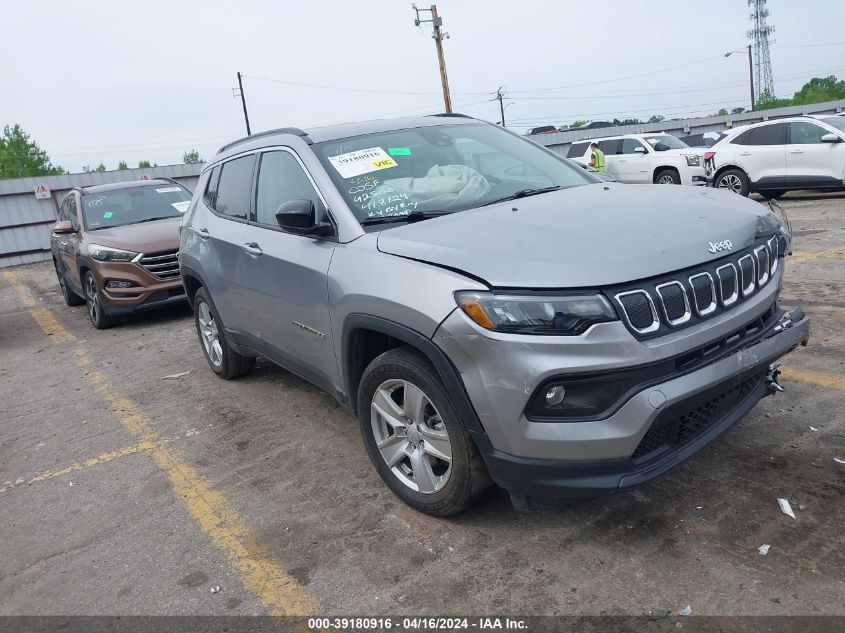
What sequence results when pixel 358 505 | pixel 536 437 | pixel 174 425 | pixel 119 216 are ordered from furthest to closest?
pixel 119 216
pixel 174 425
pixel 358 505
pixel 536 437

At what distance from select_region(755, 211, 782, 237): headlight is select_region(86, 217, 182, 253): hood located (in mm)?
6844

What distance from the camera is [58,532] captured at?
3678 millimetres

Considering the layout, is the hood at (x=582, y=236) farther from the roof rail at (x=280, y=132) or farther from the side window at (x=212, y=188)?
the side window at (x=212, y=188)

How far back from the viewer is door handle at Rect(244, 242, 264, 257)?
4.29 m

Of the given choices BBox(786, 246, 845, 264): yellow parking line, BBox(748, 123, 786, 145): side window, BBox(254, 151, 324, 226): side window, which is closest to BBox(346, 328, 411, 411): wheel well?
BBox(254, 151, 324, 226): side window

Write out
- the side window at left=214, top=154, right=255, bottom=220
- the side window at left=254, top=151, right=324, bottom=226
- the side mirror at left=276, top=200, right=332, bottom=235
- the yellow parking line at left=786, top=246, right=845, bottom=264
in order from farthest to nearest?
the yellow parking line at left=786, top=246, right=845, bottom=264
the side window at left=214, top=154, right=255, bottom=220
the side window at left=254, top=151, right=324, bottom=226
the side mirror at left=276, top=200, right=332, bottom=235

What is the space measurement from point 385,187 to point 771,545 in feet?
7.88

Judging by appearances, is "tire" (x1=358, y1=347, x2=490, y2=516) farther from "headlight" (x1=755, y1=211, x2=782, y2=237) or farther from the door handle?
"headlight" (x1=755, y1=211, x2=782, y2=237)

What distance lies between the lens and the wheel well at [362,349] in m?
3.40

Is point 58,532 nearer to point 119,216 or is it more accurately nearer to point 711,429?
point 711,429

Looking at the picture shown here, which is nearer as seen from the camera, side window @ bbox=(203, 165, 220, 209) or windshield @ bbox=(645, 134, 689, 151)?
side window @ bbox=(203, 165, 220, 209)

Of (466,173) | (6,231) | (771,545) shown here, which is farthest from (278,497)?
(6,231)

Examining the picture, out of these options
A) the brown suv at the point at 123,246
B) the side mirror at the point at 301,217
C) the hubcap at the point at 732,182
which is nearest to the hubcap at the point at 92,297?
the brown suv at the point at 123,246

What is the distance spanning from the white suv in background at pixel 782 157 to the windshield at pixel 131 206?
1028 cm
